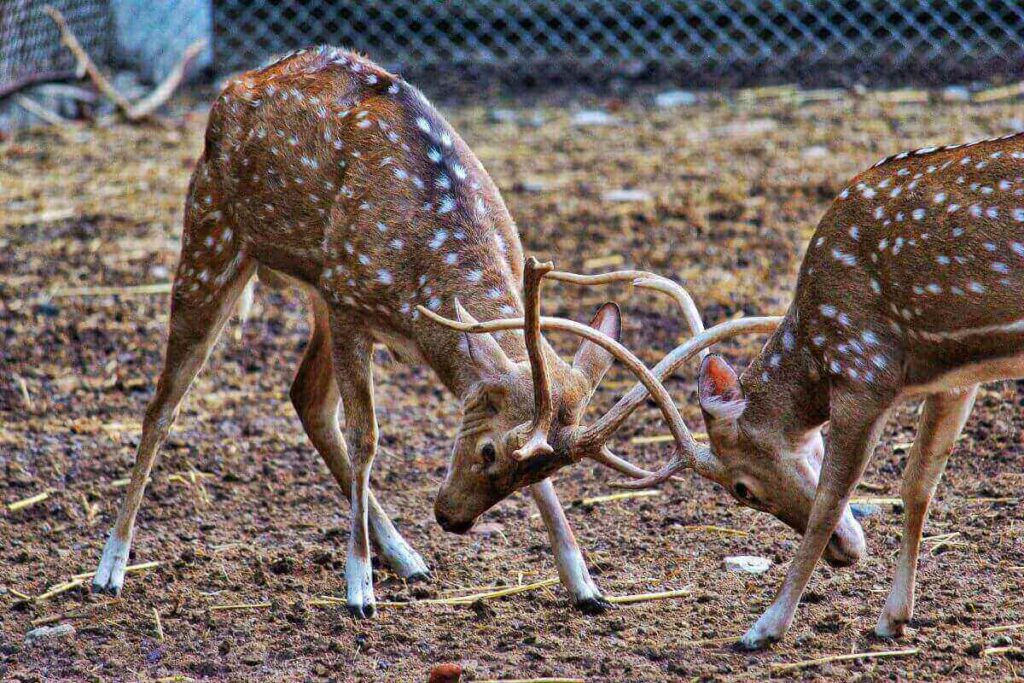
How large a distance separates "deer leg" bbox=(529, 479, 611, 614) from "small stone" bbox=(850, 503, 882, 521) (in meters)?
1.09

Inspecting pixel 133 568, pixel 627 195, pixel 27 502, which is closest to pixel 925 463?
pixel 133 568

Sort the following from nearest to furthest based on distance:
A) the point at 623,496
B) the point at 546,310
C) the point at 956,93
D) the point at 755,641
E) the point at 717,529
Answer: the point at 755,641, the point at 717,529, the point at 623,496, the point at 546,310, the point at 956,93

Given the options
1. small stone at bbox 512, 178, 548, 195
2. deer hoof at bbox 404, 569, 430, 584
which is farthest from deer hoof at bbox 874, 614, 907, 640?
small stone at bbox 512, 178, 548, 195

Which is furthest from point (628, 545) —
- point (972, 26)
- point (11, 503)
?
point (972, 26)

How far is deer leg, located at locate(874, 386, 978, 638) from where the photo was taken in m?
4.22

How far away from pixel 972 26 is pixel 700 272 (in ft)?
14.6

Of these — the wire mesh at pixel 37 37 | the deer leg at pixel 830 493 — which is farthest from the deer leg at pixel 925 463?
the wire mesh at pixel 37 37

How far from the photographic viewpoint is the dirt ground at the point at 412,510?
418 cm

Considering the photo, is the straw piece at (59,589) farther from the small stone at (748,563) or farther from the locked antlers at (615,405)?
the small stone at (748,563)

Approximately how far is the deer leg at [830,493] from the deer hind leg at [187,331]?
225 cm

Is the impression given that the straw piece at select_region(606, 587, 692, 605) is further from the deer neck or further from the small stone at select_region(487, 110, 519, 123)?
the small stone at select_region(487, 110, 519, 123)

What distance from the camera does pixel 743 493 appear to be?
434cm

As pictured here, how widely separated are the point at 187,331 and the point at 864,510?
2622 millimetres

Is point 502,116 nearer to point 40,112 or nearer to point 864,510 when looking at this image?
point 40,112
